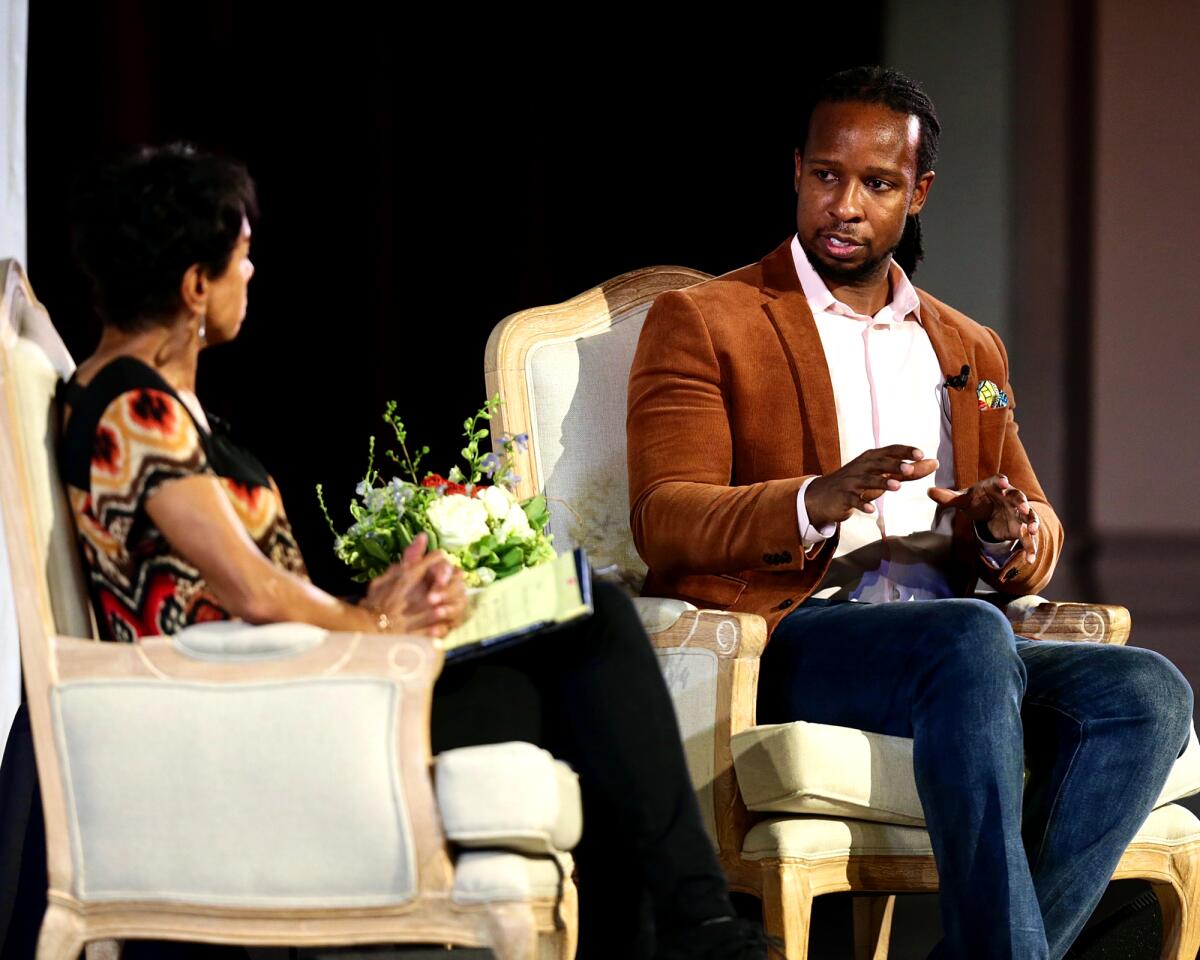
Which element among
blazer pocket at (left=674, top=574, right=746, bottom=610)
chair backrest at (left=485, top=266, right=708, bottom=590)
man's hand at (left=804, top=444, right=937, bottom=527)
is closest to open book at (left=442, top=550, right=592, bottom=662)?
man's hand at (left=804, top=444, right=937, bottom=527)

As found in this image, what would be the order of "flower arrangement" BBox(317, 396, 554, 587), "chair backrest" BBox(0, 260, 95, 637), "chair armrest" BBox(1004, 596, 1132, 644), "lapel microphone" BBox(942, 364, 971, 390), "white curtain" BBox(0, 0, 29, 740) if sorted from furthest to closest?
"white curtain" BBox(0, 0, 29, 740), "lapel microphone" BBox(942, 364, 971, 390), "chair armrest" BBox(1004, 596, 1132, 644), "flower arrangement" BBox(317, 396, 554, 587), "chair backrest" BBox(0, 260, 95, 637)

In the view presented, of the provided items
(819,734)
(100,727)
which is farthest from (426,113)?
(100,727)

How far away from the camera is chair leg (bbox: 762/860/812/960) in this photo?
2.11 m

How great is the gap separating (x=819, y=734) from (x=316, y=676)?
80 centimetres

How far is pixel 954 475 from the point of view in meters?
2.66

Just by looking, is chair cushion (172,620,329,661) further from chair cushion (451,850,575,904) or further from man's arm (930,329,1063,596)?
man's arm (930,329,1063,596)

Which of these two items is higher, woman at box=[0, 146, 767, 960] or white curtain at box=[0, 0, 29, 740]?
white curtain at box=[0, 0, 29, 740]

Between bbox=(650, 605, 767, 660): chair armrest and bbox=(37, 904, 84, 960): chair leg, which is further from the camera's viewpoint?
bbox=(650, 605, 767, 660): chair armrest

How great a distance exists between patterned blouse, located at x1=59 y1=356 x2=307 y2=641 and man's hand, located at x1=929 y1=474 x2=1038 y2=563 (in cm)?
118

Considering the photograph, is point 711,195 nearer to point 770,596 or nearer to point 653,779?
point 770,596

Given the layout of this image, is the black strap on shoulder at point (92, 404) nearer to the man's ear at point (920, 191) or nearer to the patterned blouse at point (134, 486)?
the patterned blouse at point (134, 486)

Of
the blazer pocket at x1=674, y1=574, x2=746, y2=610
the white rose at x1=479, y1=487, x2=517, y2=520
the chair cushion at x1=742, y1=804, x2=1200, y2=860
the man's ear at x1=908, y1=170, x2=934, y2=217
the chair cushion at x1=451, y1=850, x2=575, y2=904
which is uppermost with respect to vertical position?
the man's ear at x1=908, y1=170, x2=934, y2=217

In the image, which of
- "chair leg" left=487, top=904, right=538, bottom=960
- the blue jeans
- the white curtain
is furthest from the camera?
the white curtain

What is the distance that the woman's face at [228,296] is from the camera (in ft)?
5.92
